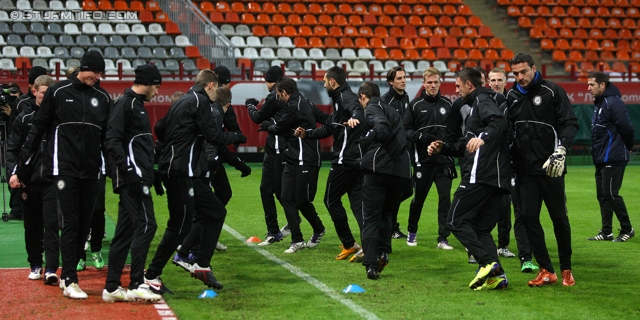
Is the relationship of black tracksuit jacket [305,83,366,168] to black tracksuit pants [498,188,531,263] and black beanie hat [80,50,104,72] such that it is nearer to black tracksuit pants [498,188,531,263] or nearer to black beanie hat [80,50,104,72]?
black tracksuit pants [498,188,531,263]

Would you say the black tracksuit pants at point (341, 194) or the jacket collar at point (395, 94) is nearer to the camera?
the black tracksuit pants at point (341, 194)

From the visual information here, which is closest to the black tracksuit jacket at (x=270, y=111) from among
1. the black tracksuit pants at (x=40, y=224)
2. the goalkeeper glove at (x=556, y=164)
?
the black tracksuit pants at (x=40, y=224)

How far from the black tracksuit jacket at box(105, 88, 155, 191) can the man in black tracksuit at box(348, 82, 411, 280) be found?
2.04m

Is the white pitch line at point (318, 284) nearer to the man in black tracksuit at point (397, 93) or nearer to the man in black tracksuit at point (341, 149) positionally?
the man in black tracksuit at point (341, 149)

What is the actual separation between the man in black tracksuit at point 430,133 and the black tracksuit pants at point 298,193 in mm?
1223

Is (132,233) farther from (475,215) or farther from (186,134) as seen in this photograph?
(475,215)

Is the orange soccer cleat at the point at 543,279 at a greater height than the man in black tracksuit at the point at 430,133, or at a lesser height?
lesser

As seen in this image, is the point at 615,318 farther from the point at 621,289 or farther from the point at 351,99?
the point at 351,99

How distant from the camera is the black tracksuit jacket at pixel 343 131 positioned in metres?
9.55

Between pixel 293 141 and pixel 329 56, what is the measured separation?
18930mm

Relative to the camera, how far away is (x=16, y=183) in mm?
8047

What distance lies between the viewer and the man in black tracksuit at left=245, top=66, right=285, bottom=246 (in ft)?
33.8

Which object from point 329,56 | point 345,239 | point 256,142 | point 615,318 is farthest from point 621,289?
point 329,56

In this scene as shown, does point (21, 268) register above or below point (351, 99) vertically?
below
